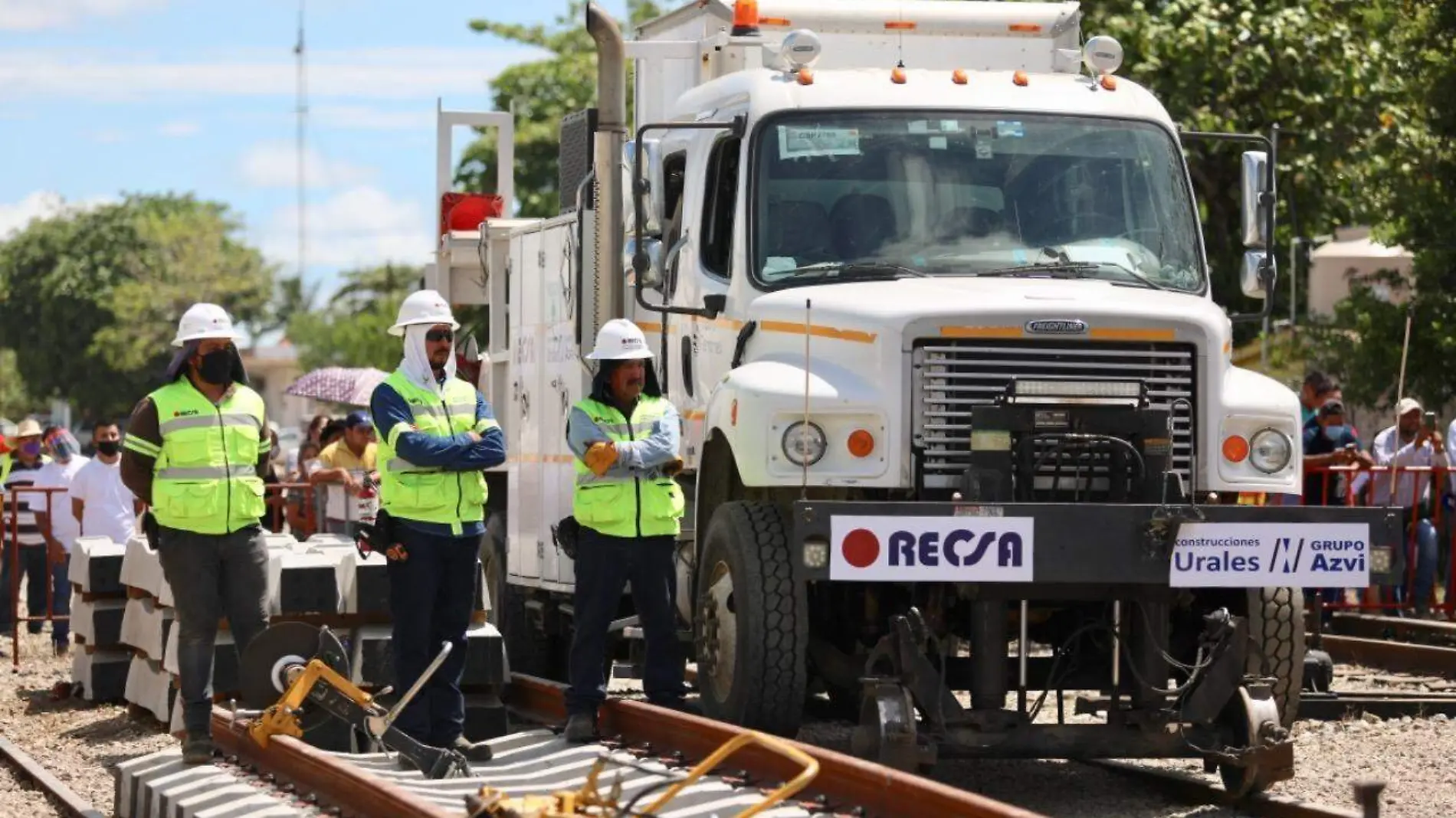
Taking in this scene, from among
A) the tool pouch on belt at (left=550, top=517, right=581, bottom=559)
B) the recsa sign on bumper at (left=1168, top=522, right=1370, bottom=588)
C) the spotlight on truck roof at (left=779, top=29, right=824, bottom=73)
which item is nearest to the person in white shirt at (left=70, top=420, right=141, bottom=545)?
the tool pouch on belt at (left=550, top=517, right=581, bottom=559)

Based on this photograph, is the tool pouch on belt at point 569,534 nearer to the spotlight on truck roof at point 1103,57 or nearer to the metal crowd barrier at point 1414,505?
the spotlight on truck roof at point 1103,57

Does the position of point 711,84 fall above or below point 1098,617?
above

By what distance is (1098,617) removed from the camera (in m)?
10.4

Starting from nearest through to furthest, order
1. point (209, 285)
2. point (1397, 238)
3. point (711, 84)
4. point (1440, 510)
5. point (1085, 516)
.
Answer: point (1085, 516)
point (711, 84)
point (1440, 510)
point (1397, 238)
point (209, 285)

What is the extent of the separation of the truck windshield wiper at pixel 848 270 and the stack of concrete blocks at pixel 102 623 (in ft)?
18.7

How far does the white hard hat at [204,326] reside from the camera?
1072 centimetres

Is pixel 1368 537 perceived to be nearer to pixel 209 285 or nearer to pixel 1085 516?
pixel 1085 516

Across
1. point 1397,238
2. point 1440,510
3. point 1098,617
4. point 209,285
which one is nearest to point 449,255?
point 1098,617

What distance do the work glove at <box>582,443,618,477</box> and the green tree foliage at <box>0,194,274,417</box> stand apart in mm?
88194

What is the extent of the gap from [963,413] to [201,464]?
3.33m

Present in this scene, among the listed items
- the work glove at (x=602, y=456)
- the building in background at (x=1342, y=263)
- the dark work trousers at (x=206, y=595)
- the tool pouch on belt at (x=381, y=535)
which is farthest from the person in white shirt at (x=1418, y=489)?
the building in background at (x=1342, y=263)

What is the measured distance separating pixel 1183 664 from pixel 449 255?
7.05 meters

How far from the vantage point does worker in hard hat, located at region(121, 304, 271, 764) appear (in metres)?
10.6

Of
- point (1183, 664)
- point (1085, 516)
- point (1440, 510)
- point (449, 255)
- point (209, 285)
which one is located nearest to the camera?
point (1085, 516)
